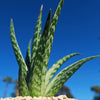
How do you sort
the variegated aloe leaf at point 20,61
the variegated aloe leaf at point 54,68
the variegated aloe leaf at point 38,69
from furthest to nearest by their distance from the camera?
the variegated aloe leaf at point 54,68 → the variegated aloe leaf at point 20,61 → the variegated aloe leaf at point 38,69

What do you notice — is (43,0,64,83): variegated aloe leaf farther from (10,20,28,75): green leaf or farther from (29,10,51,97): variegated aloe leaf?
(10,20,28,75): green leaf

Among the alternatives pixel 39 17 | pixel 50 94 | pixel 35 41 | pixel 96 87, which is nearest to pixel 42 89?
pixel 50 94

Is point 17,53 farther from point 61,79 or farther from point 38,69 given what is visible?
point 61,79

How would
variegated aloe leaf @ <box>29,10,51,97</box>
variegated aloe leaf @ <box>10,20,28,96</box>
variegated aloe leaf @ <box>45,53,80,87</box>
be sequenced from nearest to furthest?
variegated aloe leaf @ <box>29,10,51,97</box>
variegated aloe leaf @ <box>10,20,28,96</box>
variegated aloe leaf @ <box>45,53,80,87</box>

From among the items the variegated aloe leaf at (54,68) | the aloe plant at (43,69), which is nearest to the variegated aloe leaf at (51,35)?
the aloe plant at (43,69)

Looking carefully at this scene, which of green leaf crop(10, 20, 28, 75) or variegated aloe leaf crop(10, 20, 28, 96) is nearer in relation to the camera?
variegated aloe leaf crop(10, 20, 28, 96)

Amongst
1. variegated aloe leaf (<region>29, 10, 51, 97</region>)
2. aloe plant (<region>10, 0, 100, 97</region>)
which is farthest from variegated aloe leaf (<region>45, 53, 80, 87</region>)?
variegated aloe leaf (<region>29, 10, 51, 97</region>)

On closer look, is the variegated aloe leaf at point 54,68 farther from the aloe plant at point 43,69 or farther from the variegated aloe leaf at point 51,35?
the variegated aloe leaf at point 51,35

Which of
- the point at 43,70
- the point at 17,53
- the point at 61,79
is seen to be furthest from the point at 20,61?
the point at 61,79

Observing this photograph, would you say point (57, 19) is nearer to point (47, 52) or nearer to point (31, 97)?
point (47, 52)
